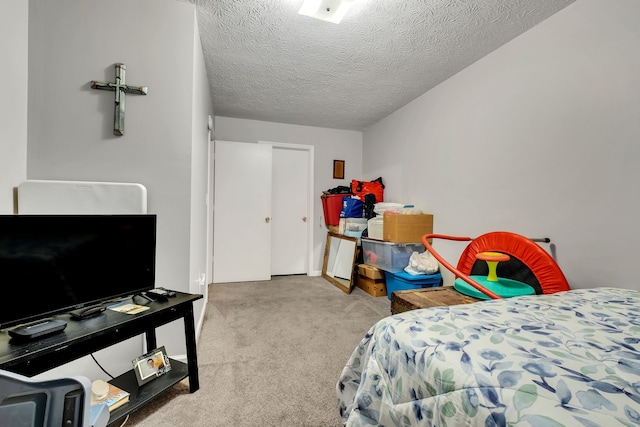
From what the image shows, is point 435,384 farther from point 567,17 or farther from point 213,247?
point 213,247

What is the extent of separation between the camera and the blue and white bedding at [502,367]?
1.72 ft

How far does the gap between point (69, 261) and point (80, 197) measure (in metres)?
0.51

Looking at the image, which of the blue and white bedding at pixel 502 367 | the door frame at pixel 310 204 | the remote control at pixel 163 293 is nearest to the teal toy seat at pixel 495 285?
the blue and white bedding at pixel 502 367

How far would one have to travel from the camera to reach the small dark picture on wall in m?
4.30

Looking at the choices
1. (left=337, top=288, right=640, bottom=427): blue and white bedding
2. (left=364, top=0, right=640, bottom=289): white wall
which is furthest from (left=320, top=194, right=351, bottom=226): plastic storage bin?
(left=337, top=288, right=640, bottom=427): blue and white bedding

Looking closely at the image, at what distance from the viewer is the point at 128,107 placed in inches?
64.2

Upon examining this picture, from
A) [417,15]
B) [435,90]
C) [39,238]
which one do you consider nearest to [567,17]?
[417,15]

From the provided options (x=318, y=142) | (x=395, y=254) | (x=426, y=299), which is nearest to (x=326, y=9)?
(x=426, y=299)

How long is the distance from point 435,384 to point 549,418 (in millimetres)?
233

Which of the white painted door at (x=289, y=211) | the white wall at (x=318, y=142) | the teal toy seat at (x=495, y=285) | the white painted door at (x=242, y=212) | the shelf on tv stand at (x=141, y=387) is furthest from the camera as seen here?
the white painted door at (x=289, y=211)

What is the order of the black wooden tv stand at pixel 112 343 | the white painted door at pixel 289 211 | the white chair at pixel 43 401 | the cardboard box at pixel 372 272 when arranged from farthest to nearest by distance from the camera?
the white painted door at pixel 289 211
the cardboard box at pixel 372 272
the black wooden tv stand at pixel 112 343
the white chair at pixel 43 401

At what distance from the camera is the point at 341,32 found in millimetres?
2021

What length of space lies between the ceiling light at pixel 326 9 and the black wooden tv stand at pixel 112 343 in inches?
75.0

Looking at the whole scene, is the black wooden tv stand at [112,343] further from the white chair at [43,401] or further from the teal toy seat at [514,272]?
the teal toy seat at [514,272]
